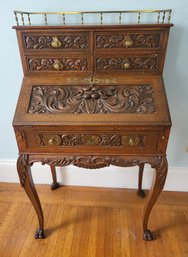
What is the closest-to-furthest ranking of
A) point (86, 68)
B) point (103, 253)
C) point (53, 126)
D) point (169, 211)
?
point (53, 126), point (86, 68), point (103, 253), point (169, 211)

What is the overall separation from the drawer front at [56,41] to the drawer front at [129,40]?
73 millimetres

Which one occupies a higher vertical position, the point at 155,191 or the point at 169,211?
the point at 155,191

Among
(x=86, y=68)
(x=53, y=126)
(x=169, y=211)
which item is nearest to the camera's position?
(x=53, y=126)

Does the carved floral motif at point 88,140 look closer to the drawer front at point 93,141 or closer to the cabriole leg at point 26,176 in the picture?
the drawer front at point 93,141

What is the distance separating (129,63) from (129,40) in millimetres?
115

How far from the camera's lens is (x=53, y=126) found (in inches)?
40.2

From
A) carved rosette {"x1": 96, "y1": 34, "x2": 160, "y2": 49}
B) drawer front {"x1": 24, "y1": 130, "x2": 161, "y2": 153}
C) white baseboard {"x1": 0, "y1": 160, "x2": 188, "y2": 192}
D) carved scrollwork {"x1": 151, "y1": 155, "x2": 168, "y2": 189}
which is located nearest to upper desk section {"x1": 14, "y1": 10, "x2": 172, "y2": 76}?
carved rosette {"x1": 96, "y1": 34, "x2": 160, "y2": 49}

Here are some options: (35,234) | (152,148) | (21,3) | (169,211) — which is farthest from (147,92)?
(35,234)

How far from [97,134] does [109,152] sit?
122mm

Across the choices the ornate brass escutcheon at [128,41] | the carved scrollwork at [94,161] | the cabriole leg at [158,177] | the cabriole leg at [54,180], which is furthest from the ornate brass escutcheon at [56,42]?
the cabriole leg at [54,180]

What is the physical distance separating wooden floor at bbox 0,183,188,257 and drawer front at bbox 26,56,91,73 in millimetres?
1040

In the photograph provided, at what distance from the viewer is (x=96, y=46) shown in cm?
114

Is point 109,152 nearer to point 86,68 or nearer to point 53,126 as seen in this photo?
point 53,126

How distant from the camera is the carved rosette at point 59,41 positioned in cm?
112
